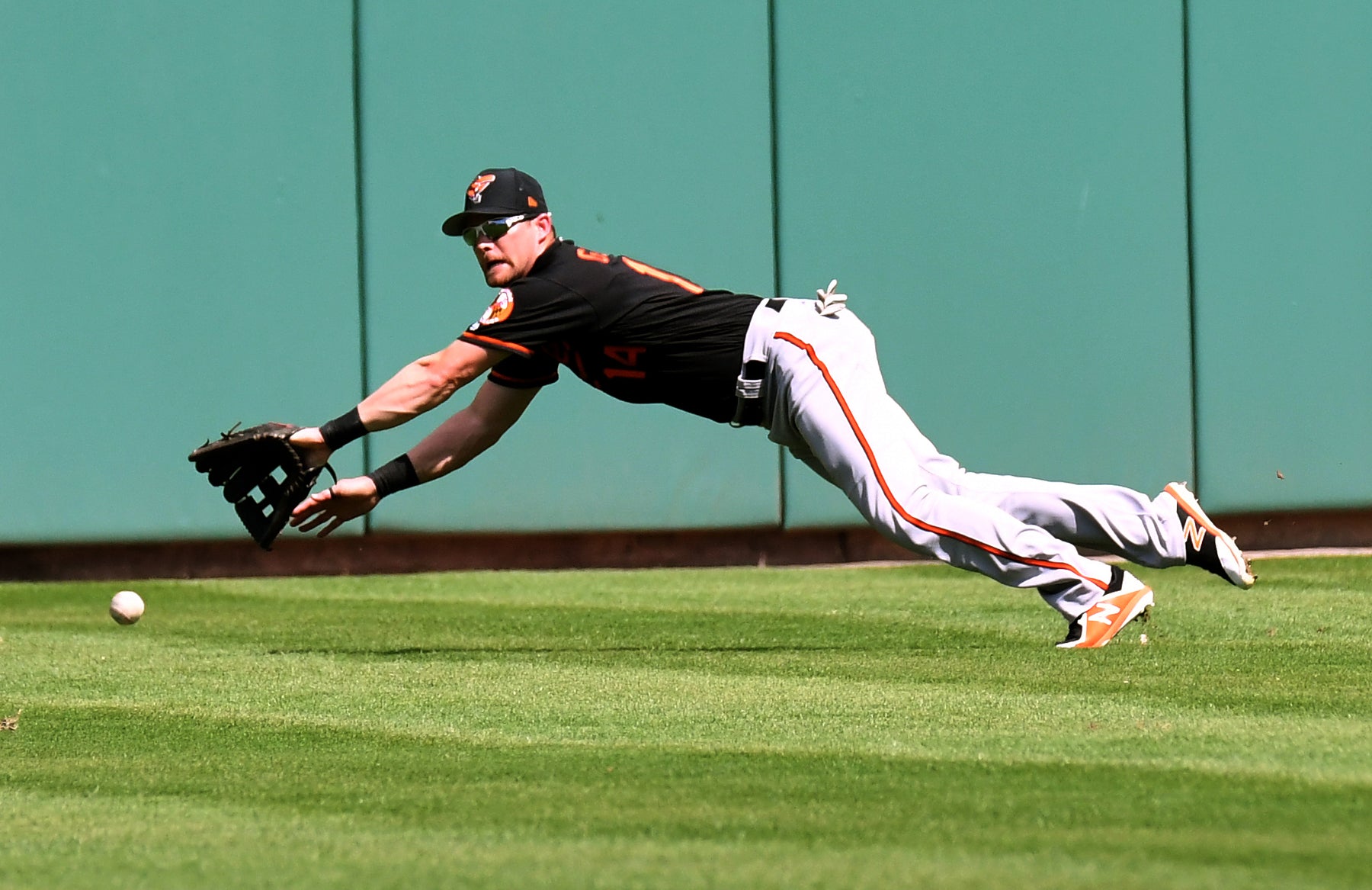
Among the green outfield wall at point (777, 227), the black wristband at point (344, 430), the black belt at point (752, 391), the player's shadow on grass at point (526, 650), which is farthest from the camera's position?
the green outfield wall at point (777, 227)

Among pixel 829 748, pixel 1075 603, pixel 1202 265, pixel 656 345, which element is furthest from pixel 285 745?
pixel 1202 265

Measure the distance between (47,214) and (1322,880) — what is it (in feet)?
27.7

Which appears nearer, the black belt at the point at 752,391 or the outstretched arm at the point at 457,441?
the black belt at the point at 752,391

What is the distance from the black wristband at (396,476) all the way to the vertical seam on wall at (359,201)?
11.5ft

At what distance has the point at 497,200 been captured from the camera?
5.89 meters

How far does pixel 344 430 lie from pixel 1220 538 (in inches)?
113

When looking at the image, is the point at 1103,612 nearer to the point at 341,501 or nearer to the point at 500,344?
the point at 500,344

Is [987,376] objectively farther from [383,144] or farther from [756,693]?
[756,693]

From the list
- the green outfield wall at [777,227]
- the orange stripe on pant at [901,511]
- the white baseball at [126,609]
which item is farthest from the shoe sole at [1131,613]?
the green outfield wall at [777,227]

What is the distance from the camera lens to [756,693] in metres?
5.13

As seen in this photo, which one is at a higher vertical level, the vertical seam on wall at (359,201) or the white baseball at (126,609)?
the vertical seam on wall at (359,201)

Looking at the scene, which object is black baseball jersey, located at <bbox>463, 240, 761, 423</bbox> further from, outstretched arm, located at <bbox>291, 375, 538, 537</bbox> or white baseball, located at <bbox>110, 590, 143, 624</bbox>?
white baseball, located at <bbox>110, 590, 143, 624</bbox>

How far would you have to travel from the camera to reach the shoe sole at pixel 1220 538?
5.56m

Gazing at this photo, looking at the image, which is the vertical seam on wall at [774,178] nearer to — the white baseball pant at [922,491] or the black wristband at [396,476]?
the black wristband at [396,476]
